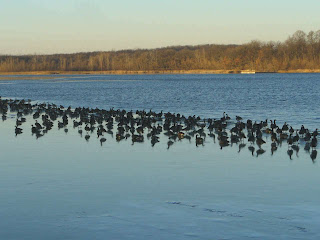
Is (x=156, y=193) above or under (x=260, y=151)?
under

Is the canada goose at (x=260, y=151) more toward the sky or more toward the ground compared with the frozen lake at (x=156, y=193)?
more toward the sky

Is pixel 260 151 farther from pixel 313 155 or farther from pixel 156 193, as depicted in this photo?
pixel 156 193

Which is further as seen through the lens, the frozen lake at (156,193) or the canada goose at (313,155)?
the canada goose at (313,155)

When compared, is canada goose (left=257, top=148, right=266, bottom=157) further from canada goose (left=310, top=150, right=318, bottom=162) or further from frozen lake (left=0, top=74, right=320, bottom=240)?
canada goose (left=310, top=150, right=318, bottom=162)

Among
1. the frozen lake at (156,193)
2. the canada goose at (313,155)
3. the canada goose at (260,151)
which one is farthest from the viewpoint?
the canada goose at (260,151)

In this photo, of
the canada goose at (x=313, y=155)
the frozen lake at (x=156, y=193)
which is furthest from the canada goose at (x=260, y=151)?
the canada goose at (x=313, y=155)

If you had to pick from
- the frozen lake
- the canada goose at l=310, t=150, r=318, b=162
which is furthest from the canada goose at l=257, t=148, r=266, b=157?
the canada goose at l=310, t=150, r=318, b=162

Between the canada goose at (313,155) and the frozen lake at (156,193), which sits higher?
the canada goose at (313,155)

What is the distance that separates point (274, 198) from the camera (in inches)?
544

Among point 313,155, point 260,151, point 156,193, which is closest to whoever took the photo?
point 156,193

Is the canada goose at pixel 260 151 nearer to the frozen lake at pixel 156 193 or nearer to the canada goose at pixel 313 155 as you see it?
the frozen lake at pixel 156 193

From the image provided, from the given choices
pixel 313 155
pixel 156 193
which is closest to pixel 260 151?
pixel 313 155

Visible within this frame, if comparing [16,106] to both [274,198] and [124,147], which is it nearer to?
[124,147]

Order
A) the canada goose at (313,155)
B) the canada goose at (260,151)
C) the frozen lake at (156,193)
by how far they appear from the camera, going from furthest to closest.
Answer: the canada goose at (260,151) → the canada goose at (313,155) → the frozen lake at (156,193)
